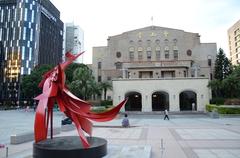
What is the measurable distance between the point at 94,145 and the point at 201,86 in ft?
116

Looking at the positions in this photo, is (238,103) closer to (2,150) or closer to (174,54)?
(174,54)

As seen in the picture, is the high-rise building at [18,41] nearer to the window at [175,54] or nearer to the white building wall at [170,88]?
the window at [175,54]

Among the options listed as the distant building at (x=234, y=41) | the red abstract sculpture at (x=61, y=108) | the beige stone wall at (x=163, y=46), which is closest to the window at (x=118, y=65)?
the beige stone wall at (x=163, y=46)

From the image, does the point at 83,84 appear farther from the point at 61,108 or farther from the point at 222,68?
the point at 222,68

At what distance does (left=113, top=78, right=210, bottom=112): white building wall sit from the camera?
135 ft

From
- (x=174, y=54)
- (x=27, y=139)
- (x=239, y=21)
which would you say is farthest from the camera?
(x=239, y=21)

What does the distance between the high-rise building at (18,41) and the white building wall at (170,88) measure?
5351cm

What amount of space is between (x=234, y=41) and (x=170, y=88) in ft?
208

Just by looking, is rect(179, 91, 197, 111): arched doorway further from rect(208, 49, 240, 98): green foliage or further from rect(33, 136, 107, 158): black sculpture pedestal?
rect(33, 136, 107, 158): black sculpture pedestal

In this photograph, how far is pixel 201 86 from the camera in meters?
41.2

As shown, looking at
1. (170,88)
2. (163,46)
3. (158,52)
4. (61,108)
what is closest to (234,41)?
(163,46)

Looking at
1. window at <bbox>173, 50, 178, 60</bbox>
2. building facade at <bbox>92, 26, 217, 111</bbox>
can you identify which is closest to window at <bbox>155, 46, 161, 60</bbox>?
building facade at <bbox>92, 26, 217, 111</bbox>

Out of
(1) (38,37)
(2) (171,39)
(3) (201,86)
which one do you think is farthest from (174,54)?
(1) (38,37)

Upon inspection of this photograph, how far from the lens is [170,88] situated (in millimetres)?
41688
